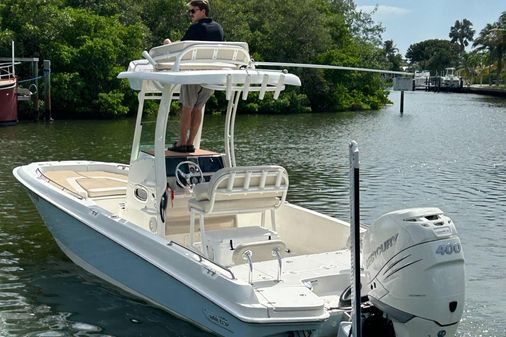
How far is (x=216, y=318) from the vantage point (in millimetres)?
5961

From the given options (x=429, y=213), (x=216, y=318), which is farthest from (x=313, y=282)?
(x=429, y=213)

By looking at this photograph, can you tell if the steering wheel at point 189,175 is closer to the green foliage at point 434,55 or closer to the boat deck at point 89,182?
the boat deck at point 89,182

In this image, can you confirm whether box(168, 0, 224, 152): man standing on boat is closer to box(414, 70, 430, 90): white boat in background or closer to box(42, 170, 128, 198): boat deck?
box(42, 170, 128, 198): boat deck

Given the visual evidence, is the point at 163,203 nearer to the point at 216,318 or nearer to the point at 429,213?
the point at 216,318

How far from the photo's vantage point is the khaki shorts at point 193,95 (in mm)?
8008

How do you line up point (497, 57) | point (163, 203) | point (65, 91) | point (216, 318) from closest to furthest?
point (216, 318) → point (163, 203) → point (65, 91) → point (497, 57)

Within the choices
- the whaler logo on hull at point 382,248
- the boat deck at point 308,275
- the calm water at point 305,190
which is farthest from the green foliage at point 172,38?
the whaler logo on hull at point 382,248

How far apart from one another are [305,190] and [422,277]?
10669 mm

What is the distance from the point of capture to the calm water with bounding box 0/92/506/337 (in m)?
7.50

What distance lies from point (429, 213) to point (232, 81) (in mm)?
2472

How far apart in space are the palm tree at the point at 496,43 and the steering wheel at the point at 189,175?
3545 inches

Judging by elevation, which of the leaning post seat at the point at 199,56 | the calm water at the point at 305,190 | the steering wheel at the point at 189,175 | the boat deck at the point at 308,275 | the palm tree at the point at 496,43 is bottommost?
the calm water at the point at 305,190

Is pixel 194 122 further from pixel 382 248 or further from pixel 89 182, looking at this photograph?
pixel 382 248

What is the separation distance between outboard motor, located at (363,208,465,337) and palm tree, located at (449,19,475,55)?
154 meters
